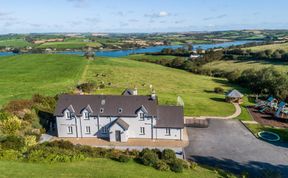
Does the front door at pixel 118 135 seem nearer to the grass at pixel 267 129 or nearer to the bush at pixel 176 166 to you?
the bush at pixel 176 166

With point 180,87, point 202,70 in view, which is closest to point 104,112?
point 180,87

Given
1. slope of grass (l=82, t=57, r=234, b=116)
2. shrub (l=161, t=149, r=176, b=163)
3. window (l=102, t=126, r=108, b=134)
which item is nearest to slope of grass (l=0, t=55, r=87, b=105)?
slope of grass (l=82, t=57, r=234, b=116)

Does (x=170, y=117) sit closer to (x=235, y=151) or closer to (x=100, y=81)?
Answer: (x=235, y=151)

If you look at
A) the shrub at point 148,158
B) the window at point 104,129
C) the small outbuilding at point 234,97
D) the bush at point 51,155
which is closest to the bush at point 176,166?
the shrub at point 148,158

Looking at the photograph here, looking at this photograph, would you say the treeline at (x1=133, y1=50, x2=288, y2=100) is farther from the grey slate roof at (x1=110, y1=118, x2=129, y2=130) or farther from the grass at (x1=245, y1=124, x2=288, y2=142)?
the grey slate roof at (x1=110, y1=118, x2=129, y2=130)

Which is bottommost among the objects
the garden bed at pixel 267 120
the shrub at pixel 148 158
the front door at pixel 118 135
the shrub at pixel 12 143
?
the garden bed at pixel 267 120

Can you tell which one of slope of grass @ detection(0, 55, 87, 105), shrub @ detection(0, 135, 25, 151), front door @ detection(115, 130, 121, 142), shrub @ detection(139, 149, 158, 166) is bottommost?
front door @ detection(115, 130, 121, 142)

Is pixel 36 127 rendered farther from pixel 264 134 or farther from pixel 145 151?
pixel 264 134
